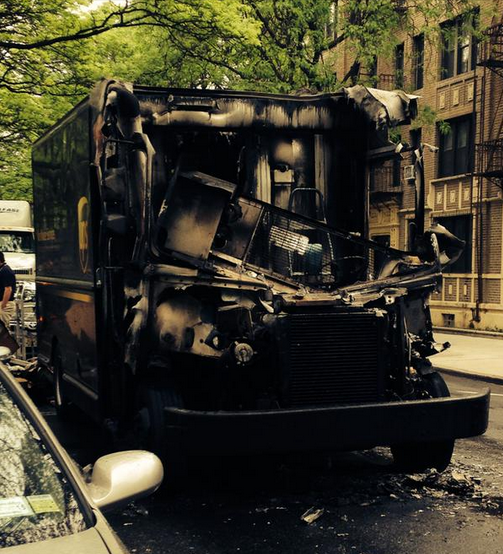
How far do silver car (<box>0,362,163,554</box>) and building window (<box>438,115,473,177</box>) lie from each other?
23.8m

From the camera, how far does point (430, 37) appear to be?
86.3ft

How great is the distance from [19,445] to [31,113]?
69.2 feet

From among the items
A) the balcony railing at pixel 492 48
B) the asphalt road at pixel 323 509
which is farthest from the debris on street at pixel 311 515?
the balcony railing at pixel 492 48

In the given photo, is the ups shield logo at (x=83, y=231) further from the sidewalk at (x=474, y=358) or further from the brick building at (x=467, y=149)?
the brick building at (x=467, y=149)

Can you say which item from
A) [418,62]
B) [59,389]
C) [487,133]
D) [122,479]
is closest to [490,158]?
[487,133]

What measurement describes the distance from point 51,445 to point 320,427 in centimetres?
322

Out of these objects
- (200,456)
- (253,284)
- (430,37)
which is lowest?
(200,456)

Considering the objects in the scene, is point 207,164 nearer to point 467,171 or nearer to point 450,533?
point 450,533

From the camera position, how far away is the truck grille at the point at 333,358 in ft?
20.0

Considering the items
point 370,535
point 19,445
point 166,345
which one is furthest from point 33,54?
point 19,445

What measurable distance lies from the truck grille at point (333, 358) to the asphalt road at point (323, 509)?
A: 0.77 meters

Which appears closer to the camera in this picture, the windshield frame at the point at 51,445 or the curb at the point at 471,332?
the windshield frame at the point at 51,445

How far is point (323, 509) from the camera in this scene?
19.4 ft

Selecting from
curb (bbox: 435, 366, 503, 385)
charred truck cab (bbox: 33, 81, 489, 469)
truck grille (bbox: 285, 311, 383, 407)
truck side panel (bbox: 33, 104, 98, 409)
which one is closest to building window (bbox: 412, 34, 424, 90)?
curb (bbox: 435, 366, 503, 385)
